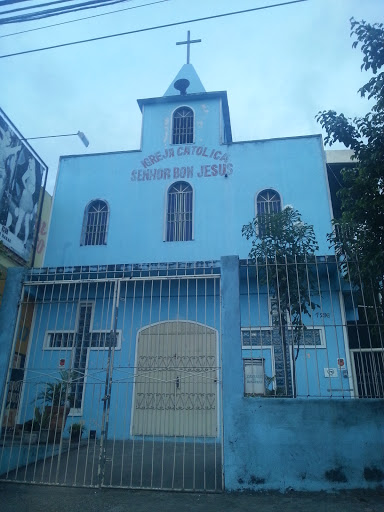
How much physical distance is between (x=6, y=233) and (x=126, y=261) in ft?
10.1

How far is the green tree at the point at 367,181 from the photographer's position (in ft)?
16.2

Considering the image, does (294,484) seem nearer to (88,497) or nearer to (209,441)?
(88,497)

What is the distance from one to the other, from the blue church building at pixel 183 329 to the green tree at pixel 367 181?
0.56 metres

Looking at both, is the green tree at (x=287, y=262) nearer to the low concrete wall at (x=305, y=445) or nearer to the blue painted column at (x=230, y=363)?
the blue painted column at (x=230, y=363)

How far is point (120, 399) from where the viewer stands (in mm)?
9305

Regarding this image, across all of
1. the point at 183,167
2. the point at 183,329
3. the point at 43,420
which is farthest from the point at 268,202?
the point at 43,420

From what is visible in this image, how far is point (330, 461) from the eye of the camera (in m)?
4.91

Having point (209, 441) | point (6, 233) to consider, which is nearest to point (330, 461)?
point (209, 441)

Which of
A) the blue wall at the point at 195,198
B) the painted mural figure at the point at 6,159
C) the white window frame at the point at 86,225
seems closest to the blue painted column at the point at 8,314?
the painted mural figure at the point at 6,159

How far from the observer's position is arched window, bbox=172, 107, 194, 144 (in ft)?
41.7

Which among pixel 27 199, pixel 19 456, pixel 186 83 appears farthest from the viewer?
pixel 186 83

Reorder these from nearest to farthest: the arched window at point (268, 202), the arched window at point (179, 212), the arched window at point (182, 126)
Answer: the arched window at point (268, 202)
the arched window at point (179, 212)
the arched window at point (182, 126)

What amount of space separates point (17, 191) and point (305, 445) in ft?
30.4

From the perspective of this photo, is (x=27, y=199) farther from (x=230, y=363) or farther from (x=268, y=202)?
(x=230, y=363)
